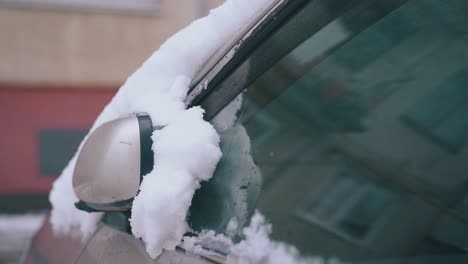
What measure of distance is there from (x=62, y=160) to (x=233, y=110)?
8637 millimetres

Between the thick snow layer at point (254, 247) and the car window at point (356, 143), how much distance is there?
21mm

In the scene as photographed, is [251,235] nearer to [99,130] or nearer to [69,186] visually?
[99,130]

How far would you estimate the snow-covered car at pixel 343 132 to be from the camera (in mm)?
1156

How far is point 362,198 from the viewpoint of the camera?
4.13 feet

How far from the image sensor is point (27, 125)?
9320 mm

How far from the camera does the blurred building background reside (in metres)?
9.22

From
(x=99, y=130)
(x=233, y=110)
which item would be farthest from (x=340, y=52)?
(x=99, y=130)

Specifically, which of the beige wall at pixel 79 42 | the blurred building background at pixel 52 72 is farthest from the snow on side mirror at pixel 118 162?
the blurred building background at pixel 52 72

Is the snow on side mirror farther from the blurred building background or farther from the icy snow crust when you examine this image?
the blurred building background

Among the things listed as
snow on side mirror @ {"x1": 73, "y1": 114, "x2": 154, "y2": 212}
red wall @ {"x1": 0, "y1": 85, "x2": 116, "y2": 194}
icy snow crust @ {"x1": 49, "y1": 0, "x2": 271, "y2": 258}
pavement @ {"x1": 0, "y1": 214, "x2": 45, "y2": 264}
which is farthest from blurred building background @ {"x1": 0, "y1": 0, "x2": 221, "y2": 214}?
snow on side mirror @ {"x1": 73, "y1": 114, "x2": 154, "y2": 212}

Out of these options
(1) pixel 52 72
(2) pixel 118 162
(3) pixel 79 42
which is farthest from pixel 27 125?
(2) pixel 118 162

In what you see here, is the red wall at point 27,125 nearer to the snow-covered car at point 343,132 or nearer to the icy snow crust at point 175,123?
the icy snow crust at point 175,123

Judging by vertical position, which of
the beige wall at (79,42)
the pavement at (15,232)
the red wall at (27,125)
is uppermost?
the beige wall at (79,42)

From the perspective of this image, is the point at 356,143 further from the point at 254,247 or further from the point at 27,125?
the point at 27,125
